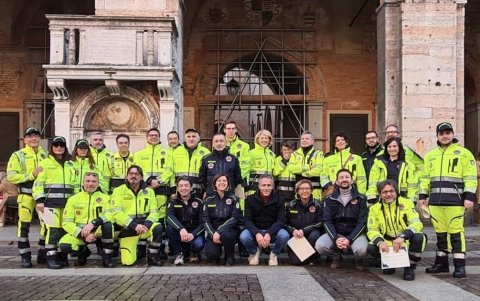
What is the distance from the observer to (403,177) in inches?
313

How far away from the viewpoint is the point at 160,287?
638 cm

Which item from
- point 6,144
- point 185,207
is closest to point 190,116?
point 6,144

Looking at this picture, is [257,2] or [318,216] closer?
[318,216]

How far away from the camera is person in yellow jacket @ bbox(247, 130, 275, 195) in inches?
371

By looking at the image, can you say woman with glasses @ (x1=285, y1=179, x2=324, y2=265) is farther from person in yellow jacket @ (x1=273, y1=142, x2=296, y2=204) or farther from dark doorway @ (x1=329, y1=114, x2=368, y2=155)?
dark doorway @ (x1=329, y1=114, x2=368, y2=155)

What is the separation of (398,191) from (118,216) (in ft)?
12.8

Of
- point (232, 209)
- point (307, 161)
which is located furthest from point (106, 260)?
point (307, 161)

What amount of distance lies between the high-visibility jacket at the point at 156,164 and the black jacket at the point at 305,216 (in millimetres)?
2043

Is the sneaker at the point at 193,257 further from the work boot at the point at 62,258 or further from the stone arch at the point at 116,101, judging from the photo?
the stone arch at the point at 116,101

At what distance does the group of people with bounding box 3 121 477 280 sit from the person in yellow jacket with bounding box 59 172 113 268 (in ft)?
0.05

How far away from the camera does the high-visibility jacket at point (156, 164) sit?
908 centimetres

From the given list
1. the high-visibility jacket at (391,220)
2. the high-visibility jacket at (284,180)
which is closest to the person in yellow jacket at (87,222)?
the high-visibility jacket at (284,180)

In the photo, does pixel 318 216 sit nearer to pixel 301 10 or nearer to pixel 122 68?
pixel 122 68

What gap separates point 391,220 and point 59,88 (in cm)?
758
